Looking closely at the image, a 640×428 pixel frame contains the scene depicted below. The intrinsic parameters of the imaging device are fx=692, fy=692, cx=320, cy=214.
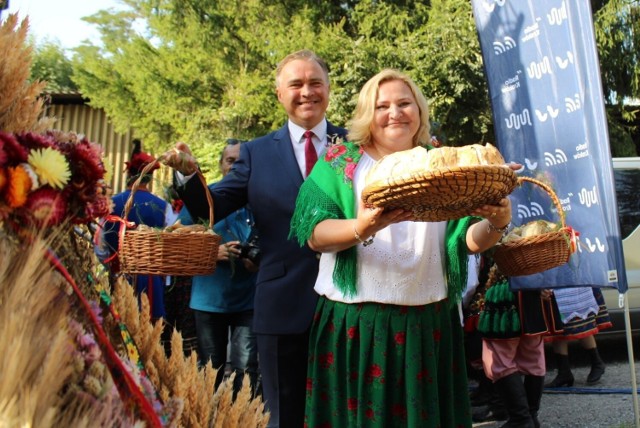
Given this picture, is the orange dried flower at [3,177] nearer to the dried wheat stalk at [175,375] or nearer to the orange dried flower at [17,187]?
the orange dried flower at [17,187]

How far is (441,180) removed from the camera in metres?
1.95

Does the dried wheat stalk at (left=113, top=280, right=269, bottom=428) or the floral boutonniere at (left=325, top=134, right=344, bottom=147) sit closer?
the dried wheat stalk at (left=113, top=280, right=269, bottom=428)

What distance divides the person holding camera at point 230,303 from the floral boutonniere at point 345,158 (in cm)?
147

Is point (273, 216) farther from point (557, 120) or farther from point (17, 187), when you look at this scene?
point (17, 187)

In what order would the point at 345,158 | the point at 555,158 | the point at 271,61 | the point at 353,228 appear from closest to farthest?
the point at 353,228, the point at 345,158, the point at 555,158, the point at 271,61

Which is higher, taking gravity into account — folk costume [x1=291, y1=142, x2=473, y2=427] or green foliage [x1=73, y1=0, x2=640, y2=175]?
green foliage [x1=73, y1=0, x2=640, y2=175]

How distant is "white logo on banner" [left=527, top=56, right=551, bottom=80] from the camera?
4098 mm

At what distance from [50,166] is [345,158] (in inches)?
70.2

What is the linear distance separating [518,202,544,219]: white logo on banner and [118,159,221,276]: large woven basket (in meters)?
2.19

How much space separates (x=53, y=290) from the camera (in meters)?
0.80

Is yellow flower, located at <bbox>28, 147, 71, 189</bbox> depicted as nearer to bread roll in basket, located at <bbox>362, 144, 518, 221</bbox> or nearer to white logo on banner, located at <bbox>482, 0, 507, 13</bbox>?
bread roll in basket, located at <bbox>362, 144, 518, 221</bbox>

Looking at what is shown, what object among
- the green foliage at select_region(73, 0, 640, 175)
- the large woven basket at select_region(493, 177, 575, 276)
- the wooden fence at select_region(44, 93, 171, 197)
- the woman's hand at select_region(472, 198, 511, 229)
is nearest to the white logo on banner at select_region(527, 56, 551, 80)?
the large woven basket at select_region(493, 177, 575, 276)

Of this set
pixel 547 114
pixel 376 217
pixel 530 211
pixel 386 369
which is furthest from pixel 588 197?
pixel 376 217

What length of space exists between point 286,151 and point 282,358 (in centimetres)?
91
